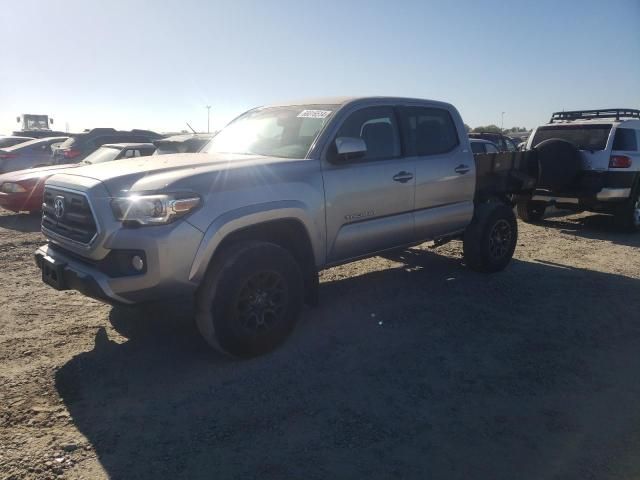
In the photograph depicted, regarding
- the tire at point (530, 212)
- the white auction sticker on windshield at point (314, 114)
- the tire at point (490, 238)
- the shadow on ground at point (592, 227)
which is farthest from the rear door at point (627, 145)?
the white auction sticker on windshield at point (314, 114)

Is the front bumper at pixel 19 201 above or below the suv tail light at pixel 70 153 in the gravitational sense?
below

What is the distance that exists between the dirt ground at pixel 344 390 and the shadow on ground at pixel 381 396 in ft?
0.04

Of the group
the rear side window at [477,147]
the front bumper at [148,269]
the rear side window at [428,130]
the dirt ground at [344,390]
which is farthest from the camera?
the rear side window at [477,147]

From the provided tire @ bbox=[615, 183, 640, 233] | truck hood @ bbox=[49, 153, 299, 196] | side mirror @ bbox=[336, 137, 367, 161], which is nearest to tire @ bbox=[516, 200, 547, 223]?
tire @ bbox=[615, 183, 640, 233]

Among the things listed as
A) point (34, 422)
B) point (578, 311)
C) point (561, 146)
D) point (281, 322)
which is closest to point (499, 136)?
point (561, 146)

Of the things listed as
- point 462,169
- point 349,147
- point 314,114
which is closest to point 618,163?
point 462,169

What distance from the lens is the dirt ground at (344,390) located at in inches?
109

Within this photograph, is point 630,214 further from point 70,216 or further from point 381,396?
point 70,216

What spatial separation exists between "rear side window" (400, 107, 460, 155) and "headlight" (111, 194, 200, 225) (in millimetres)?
2637

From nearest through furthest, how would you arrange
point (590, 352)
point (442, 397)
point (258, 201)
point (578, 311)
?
1. point (442, 397)
2. point (258, 201)
3. point (590, 352)
4. point (578, 311)

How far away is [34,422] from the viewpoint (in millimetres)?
3086

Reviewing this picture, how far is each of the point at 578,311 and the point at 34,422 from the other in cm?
473

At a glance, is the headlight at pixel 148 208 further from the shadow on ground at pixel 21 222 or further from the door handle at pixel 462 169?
the shadow on ground at pixel 21 222

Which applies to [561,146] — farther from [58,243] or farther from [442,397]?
[58,243]
